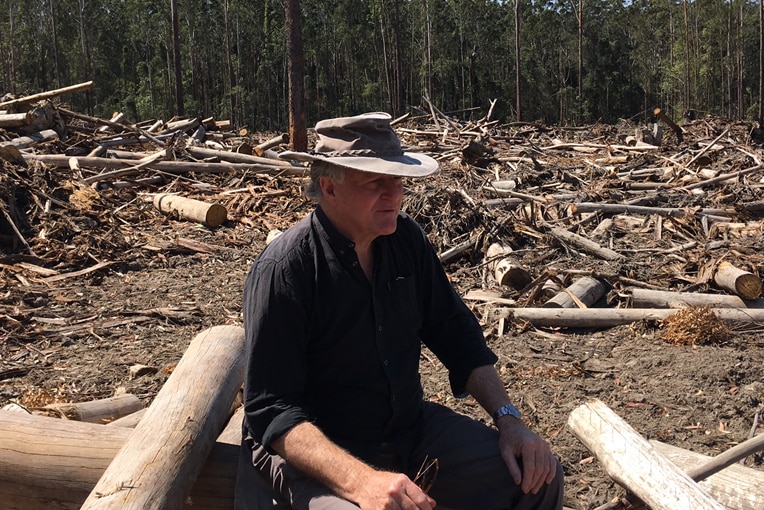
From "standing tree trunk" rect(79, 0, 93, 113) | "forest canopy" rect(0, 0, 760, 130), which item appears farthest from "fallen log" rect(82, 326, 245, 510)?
"standing tree trunk" rect(79, 0, 93, 113)

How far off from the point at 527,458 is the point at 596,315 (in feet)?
12.6

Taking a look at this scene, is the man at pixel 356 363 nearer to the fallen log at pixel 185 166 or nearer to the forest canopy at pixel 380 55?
the fallen log at pixel 185 166

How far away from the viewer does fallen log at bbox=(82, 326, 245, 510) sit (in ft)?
6.74

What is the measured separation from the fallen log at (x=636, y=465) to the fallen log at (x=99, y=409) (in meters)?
2.21

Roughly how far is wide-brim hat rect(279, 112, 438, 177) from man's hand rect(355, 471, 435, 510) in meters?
0.87

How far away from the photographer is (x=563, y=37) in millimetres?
56656

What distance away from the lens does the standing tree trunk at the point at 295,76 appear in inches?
514

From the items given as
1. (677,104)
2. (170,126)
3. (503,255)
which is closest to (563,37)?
(677,104)

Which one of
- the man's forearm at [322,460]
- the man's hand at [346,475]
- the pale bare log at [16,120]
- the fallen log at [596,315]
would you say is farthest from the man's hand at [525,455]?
the pale bare log at [16,120]

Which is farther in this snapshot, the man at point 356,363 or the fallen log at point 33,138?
the fallen log at point 33,138

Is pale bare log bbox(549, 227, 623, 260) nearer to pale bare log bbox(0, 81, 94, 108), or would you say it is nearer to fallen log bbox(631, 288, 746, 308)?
fallen log bbox(631, 288, 746, 308)

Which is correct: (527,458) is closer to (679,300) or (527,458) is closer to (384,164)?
(384,164)

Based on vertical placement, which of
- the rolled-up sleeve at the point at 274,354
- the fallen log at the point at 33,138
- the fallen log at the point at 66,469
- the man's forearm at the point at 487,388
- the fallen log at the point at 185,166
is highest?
the fallen log at the point at 33,138

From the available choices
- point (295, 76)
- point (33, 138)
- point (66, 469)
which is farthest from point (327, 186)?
point (295, 76)
